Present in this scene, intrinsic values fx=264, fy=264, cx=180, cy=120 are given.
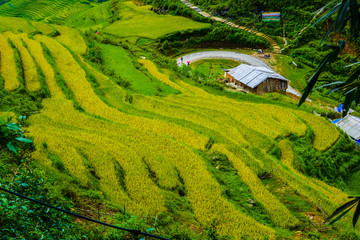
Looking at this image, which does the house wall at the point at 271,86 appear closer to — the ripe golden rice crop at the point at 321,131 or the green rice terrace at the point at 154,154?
the green rice terrace at the point at 154,154

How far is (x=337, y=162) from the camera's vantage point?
11.4m

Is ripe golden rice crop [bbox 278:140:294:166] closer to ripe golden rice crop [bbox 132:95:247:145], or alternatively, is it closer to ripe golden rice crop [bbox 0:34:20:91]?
ripe golden rice crop [bbox 132:95:247:145]

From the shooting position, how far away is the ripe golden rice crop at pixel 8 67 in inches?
443

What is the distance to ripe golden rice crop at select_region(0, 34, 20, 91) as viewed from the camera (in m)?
11.3

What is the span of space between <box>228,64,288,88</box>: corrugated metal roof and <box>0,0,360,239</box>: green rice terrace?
2.51 meters

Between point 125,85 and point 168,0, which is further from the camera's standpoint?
point 168,0

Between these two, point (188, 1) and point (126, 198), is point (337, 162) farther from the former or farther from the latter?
point (188, 1)

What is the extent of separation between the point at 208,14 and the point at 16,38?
80.4 feet

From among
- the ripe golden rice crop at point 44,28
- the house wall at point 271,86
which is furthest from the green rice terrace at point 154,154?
the house wall at point 271,86

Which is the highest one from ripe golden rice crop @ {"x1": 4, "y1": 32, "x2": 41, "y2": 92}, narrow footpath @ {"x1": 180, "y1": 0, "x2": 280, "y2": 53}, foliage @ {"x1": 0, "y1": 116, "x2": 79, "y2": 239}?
narrow footpath @ {"x1": 180, "y1": 0, "x2": 280, "y2": 53}

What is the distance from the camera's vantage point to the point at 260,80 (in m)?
19.5

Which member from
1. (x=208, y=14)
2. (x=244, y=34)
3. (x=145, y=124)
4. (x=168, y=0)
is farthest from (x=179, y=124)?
(x=168, y=0)

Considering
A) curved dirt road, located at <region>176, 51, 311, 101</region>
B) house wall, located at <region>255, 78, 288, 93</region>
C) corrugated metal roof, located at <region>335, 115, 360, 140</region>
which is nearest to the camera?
corrugated metal roof, located at <region>335, 115, 360, 140</region>

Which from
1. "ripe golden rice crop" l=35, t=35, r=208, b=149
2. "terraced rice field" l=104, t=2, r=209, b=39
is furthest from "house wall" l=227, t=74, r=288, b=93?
"terraced rice field" l=104, t=2, r=209, b=39
